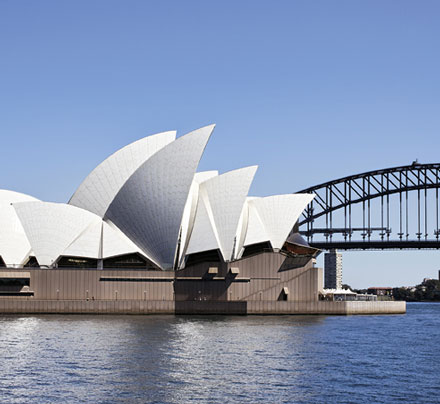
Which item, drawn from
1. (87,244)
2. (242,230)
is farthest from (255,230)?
(87,244)

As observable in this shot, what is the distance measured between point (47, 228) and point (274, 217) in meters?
20.5

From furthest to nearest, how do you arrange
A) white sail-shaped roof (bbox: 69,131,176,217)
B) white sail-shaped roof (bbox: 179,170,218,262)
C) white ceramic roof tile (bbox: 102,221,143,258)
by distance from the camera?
white sail-shaped roof (bbox: 69,131,176,217) → white sail-shaped roof (bbox: 179,170,218,262) → white ceramic roof tile (bbox: 102,221,143,258)

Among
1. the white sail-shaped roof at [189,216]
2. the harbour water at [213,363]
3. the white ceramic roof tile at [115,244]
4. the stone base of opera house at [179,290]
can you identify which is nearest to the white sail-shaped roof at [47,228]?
the stone base of opera house at [179,290]

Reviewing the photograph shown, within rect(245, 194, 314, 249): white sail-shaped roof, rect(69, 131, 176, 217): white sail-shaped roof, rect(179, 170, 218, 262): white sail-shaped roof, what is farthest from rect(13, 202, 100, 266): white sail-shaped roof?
rect(245, 194, 314, 249): white sail-shaped roof

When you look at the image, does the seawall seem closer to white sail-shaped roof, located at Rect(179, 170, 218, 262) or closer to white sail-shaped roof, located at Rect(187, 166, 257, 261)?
white sail-shaped roof, located at Rect(187, 166, 257, 261)

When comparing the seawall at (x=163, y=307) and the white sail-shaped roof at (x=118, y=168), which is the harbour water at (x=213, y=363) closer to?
the seawall at (x=163, y=307)

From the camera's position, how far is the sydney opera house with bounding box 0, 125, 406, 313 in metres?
66.4

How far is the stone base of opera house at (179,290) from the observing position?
6550 centimetres

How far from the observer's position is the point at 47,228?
222 feet

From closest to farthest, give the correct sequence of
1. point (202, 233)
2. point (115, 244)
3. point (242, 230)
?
1. point (202, 233)
2. point (115, 244)
3. point (242, 230)

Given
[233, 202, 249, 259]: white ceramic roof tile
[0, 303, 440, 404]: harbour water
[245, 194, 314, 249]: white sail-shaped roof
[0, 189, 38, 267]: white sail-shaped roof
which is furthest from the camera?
[245, 194, 314, 249]: white sail-shaped roof

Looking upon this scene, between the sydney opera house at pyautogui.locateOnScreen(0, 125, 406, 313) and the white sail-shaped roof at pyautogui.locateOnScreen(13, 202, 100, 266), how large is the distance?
0.09 metres

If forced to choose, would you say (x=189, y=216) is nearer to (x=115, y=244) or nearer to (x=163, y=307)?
(x=115, y=244)

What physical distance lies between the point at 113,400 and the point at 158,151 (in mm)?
41835
